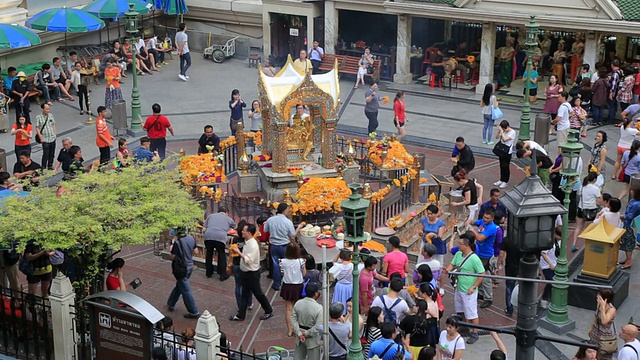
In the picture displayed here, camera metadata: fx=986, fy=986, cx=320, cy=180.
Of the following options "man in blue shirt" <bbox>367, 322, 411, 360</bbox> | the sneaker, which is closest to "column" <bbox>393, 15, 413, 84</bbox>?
the sneaker

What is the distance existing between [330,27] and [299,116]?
515 inches

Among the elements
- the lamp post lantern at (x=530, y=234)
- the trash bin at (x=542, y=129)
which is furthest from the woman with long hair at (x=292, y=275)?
the trash bin at (x=542, y=129)

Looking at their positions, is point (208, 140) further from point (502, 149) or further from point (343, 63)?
point (343, 63)

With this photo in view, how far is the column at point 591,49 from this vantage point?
2772cm

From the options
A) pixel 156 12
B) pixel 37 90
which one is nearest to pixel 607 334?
pixel 37 90

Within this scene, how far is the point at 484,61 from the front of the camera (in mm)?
29922

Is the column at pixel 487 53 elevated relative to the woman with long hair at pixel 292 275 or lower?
elevated

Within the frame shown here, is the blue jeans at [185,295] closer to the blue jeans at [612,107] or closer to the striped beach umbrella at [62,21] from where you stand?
the striped beach umbrella at [62,21]

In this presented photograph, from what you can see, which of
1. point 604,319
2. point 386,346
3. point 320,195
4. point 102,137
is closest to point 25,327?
point 386,346

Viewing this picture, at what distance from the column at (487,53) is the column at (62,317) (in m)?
18.7

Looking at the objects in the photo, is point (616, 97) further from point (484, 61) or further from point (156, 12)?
point (156, 12)

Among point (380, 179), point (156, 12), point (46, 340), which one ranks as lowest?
point (46, 340)

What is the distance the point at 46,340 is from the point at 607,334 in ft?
26.0

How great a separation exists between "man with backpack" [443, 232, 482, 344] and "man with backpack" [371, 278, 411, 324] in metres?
1.22
